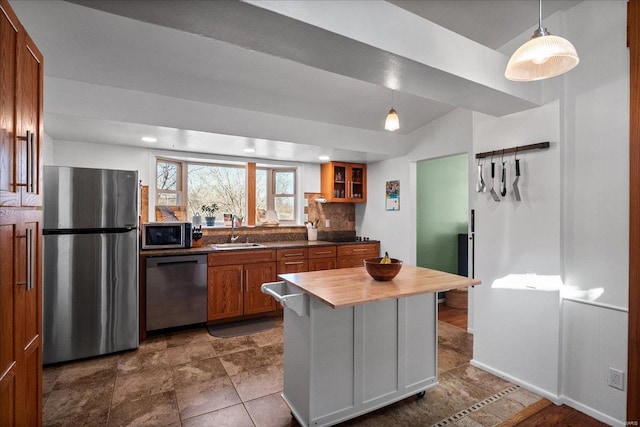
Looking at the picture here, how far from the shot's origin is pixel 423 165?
4715 millimetres

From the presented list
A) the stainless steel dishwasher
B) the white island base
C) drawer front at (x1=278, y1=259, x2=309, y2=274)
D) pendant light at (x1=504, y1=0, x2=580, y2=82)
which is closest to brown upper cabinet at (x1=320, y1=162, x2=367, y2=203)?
drawer front at (x1=278, y1=259, x2=309, y2=274)

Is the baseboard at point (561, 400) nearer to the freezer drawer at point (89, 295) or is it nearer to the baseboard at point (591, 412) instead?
the baseboard at point (591, 412)

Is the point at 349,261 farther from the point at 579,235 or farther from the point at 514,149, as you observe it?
the point at 579,235

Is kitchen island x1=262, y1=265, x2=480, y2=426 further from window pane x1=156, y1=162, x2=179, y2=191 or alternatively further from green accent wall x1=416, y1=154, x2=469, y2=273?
window pane x1=156, y1=162, x2=179, y2=191

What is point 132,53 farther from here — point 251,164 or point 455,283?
point 455,283

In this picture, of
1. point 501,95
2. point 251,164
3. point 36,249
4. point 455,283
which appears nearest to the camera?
point 36,249

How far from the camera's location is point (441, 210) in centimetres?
485

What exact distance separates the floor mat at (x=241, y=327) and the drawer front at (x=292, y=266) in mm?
636

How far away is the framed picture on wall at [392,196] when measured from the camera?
4.36m

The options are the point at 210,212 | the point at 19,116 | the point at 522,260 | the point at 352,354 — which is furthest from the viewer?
the point at 210,212

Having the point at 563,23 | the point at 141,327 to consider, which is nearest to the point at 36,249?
the point at 141,327

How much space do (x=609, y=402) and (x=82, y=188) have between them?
14.0 ft

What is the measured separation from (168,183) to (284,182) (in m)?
1.62

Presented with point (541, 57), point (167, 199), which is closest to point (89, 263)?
point (167, 199)
